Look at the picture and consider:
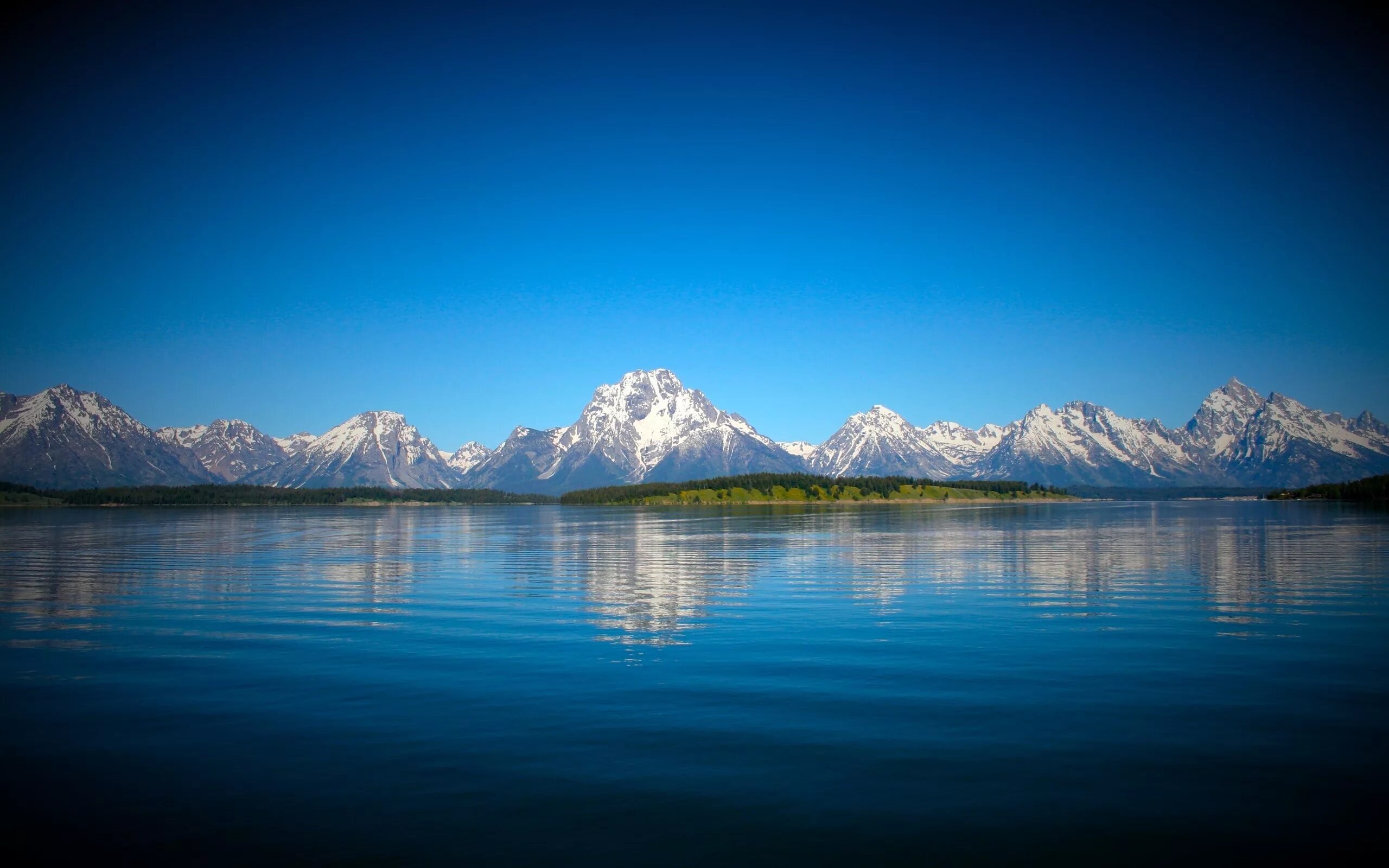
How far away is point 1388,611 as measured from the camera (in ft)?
118

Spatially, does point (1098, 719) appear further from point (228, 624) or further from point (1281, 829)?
point (228, 624)

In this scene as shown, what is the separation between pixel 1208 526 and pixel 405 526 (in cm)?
13971

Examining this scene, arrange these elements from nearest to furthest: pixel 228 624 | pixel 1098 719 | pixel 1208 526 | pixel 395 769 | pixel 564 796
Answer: pixel 564 796 < pixel 395 769 < pixel 1098 719 < pixel 228 624 < pixel 1208 526

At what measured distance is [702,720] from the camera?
19.9m

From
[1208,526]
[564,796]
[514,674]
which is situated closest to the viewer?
[564,796]

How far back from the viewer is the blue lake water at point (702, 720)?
44.5 ft

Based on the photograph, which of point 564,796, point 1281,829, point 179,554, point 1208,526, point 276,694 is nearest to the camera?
point 1281,829

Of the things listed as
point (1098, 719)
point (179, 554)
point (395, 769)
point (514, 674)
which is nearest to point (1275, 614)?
point (1098, 719)

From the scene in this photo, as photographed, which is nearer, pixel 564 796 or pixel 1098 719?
pixel 564 796

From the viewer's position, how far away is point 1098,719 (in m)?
19.7

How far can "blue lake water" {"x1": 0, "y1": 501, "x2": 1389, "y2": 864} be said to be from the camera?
1357 cm

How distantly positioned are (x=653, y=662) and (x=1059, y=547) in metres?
60.9

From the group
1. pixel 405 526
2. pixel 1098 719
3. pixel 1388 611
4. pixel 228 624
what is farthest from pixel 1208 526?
pixel 405 526

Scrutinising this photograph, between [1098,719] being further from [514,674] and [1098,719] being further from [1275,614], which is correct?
[1275,614]
